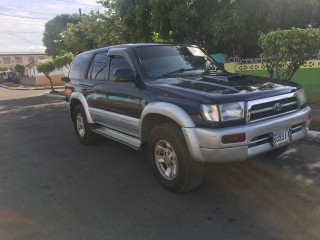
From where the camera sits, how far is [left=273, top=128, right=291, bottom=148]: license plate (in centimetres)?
380

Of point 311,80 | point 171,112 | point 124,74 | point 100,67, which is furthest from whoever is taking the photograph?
point 311,80

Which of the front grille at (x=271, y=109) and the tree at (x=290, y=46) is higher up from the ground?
the tree at (x=290, y=46)

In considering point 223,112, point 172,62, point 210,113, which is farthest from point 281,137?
point 172,62

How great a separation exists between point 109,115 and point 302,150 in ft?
10.6

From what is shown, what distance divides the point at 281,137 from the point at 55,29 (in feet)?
143

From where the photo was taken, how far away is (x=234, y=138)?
11.4 feet

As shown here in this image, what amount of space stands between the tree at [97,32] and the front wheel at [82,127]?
8.40 m

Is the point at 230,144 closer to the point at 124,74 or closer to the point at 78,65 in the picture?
the point at 124,74

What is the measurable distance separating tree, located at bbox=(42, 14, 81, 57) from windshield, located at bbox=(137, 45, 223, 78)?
3936cm

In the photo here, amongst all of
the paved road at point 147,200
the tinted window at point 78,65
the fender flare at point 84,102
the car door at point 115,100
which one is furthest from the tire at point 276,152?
the tinted window at point 78,65

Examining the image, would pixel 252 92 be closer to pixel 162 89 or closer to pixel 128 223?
pixel 162 89

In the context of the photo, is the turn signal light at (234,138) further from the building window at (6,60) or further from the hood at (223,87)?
the building window at (6,60)

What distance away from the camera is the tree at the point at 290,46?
662 cm

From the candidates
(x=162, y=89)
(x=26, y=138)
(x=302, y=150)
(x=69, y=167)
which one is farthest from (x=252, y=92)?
(x=26, y=138)
